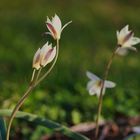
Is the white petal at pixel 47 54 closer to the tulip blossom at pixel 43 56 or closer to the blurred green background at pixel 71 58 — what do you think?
the tulip blossom at pixel 43 56

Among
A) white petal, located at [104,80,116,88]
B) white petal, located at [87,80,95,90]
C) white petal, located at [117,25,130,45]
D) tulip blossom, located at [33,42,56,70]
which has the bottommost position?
white petal, located at [87,80,95,90]

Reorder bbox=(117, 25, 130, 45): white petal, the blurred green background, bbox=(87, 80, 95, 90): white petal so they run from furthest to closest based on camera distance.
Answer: the blurred green background
bbox=(87, 80, 95, 90): white petal
bbox=(117, 25, 130, 45): white petal

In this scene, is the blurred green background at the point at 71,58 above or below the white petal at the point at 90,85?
above

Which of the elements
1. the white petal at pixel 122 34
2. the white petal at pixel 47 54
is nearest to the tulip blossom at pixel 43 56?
the white petal at pixel 47 54

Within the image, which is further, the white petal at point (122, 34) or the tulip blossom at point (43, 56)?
the white petal at point (122, 34)

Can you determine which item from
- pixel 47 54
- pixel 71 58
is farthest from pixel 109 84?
pixel 71 58

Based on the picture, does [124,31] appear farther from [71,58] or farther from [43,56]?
[71,58]

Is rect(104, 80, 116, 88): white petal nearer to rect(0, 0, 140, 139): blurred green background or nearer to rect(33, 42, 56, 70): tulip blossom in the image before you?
rect(33, 42, 56, 70): tulip blossom

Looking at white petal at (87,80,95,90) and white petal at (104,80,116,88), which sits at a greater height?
white petal at (104,80,116,88)

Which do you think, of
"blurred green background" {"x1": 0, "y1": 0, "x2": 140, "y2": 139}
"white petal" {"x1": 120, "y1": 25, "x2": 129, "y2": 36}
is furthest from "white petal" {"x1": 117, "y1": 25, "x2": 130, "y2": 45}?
"blurred green background" {"x1": 0, "y1": 0, "x2": 140, "y2": 139}
